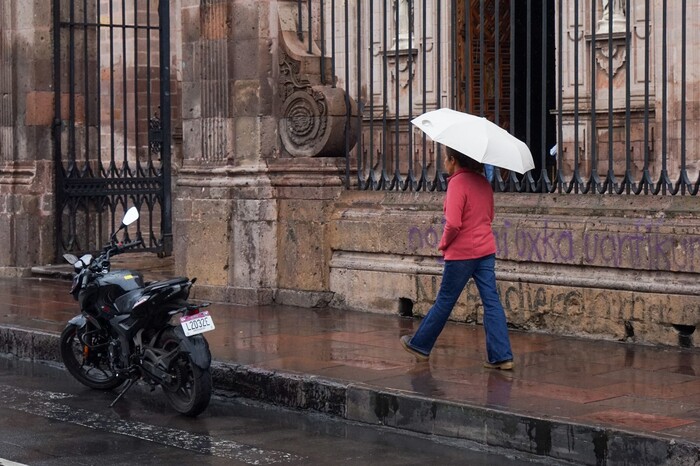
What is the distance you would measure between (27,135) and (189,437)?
8490mm

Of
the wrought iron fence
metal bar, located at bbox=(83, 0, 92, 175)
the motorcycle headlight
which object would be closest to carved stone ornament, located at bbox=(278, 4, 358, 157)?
the wrought iron fence

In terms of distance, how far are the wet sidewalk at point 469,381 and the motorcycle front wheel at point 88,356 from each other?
75cm

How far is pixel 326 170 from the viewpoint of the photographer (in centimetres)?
1246

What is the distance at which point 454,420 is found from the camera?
25.7ft

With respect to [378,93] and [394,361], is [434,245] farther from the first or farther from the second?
[378,93]

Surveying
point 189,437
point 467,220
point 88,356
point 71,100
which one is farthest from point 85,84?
point 189,437

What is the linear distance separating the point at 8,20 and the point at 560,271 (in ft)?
26.0

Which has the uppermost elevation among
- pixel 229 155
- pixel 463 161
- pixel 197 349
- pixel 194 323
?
pixel 229 155

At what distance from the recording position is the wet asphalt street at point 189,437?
733cm

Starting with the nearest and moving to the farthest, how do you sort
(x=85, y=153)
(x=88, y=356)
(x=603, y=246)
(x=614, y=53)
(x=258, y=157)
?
1. (x=88, y=356)
2. (x=603, y=246)
3. (x=258, y=157)
4. (x=85, y=153)
5. (x=614, y=53)

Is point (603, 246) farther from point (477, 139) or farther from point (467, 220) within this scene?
point (477, 139)

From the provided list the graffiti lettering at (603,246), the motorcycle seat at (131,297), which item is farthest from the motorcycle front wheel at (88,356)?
the graffiti lettering at (603,246)

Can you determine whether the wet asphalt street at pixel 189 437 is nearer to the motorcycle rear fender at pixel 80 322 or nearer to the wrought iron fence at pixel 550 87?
the motorcycle rear fender at pixel 80 322

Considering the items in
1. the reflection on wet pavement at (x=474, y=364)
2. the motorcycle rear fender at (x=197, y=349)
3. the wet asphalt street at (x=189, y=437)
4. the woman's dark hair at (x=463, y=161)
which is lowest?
the wet asphalt street at (x=189, y=437)
